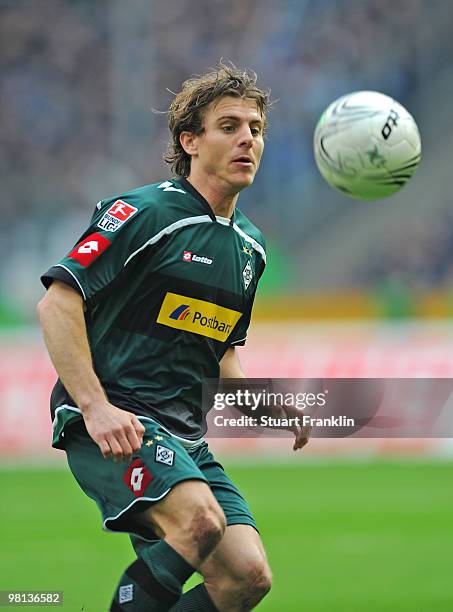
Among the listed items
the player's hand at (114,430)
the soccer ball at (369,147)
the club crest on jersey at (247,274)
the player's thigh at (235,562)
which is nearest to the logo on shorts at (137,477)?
the player's hand at (114,430)

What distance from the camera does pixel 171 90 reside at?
A: 20.3m

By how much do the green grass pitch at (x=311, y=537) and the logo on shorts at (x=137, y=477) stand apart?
2209mm

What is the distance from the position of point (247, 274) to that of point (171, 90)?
51.0ft

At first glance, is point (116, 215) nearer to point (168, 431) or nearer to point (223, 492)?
point (168, 431)

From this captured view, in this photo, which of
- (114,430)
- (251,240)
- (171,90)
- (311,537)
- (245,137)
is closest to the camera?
(114,430)

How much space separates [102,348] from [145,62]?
53.7 feet

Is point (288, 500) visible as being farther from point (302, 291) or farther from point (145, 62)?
point (145, 62)

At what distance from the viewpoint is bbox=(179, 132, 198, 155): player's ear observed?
5.14m

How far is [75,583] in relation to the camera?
7617 millimetres

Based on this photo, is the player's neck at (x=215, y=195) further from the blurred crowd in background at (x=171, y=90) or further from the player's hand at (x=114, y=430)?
the blurred crowd in background at (x=171, y=90)

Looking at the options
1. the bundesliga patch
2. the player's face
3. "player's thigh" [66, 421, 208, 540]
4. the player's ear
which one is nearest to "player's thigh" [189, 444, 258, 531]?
"player's thigh" [66, 421, 208, 540]

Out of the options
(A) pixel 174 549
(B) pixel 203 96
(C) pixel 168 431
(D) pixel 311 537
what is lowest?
(D) pixel 311 537

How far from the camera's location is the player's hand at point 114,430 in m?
4.26

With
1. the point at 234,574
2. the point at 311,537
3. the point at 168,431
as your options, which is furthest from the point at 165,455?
the point at 311,537
